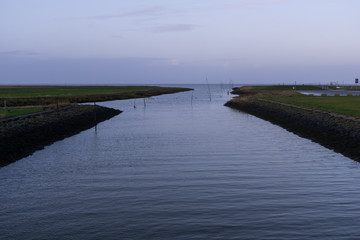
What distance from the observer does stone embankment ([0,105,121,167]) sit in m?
26.6

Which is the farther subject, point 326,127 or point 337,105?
point 337,105

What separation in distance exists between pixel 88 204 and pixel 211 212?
4.66 metres

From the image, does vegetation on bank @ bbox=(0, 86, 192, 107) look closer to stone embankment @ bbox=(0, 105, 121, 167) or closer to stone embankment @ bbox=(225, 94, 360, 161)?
stone embankment @ bbox=(0, 105, 121, 167)

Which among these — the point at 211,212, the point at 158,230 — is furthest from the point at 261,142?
the point at 158,230

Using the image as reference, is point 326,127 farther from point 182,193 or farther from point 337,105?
point 182,193

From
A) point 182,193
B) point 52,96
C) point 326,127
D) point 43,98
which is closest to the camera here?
point 182,193

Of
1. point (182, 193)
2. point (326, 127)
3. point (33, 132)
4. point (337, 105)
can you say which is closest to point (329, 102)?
point (337, 105)

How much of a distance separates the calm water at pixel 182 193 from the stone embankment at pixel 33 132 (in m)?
1.54

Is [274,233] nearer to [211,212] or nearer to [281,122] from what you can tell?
[211,212]

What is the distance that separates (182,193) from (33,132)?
2101cm

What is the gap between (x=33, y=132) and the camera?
33250 millimetres

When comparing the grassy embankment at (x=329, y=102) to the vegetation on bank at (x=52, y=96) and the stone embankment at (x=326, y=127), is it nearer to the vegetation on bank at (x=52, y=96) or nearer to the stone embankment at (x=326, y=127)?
the stone embankment at (x=326, y=127)

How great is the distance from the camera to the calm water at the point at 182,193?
39.3 ft

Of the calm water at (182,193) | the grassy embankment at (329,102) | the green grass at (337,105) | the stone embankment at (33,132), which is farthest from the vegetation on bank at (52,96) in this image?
the grassy embankment at (329,102)
